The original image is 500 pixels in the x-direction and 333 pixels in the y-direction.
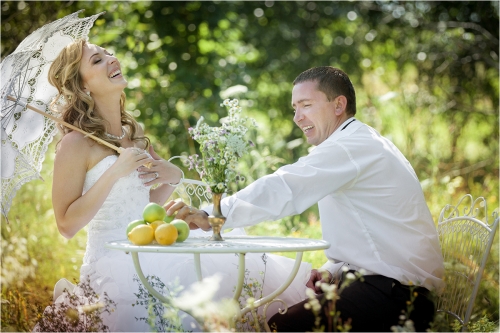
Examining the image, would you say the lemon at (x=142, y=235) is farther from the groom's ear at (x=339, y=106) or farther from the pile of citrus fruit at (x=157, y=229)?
the groom's ear at (x=339, y=106)

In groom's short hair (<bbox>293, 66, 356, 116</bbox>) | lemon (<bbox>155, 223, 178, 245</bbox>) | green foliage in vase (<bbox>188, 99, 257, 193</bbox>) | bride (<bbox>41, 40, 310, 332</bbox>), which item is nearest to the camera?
lemon (<bbox>155, 223, 178, 245</bbox>)

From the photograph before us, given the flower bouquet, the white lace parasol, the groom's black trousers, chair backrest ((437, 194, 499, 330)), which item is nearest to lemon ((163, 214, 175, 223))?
the flower bouquet

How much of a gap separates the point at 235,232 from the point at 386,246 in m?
1.24

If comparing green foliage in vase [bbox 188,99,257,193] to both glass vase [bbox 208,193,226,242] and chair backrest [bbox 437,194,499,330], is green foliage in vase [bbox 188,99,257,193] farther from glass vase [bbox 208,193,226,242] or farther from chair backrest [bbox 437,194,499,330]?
chair backrest [bbox 437,194,499,330]

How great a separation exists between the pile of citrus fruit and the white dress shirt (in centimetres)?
25

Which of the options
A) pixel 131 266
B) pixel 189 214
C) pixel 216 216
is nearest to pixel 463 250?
pixel 216 216

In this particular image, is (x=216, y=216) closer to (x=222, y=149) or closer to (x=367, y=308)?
(x=222, y=149)

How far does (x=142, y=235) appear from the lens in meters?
2.74

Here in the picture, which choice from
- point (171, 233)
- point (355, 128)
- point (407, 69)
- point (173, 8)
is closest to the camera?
point (171, 233)

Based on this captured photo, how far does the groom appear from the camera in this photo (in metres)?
2.94

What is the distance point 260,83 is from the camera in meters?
10.4

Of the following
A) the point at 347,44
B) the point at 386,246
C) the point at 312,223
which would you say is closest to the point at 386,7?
the point at 347,44

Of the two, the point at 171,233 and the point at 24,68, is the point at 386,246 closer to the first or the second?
the point at 171,233

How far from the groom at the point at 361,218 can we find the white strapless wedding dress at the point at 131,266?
24cm
